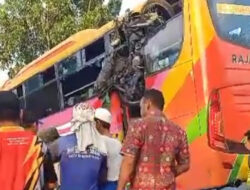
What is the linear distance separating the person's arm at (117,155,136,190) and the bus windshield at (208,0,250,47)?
3.40 meters

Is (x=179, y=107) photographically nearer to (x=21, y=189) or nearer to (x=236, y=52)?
(x=236, y=52)

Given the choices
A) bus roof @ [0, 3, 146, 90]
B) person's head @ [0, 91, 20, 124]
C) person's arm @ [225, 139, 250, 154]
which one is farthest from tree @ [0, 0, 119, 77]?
A: person's head @ [0, 91, 20, 124]

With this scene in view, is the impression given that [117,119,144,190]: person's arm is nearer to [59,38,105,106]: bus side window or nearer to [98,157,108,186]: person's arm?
[98,157,108,186]: person's arm

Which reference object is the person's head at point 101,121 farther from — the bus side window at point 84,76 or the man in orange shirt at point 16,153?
the bus side window at point 84,76

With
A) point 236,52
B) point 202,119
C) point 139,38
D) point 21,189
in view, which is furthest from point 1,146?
point 139,38

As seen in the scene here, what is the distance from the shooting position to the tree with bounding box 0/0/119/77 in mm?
24203

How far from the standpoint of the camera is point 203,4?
8.83 m

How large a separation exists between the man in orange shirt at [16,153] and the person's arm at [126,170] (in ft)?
2.26

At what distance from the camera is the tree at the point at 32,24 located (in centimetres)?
2420

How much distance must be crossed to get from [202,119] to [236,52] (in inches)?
36.1

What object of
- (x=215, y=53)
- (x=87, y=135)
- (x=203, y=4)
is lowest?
(x=87, y=135)

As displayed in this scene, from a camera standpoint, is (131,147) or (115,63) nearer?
(131,147)

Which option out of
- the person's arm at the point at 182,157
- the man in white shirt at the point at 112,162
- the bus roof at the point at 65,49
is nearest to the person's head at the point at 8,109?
the man in white shirt at the point at 112,162

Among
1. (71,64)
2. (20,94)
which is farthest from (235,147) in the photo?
(20,94)
